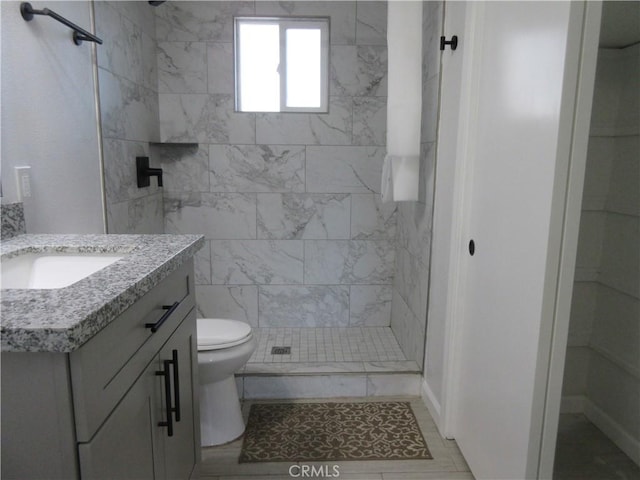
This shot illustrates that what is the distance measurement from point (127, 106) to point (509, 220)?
6.44ft

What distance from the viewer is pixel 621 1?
4.78 ft

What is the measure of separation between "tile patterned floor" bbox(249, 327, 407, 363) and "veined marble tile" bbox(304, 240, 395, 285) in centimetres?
34

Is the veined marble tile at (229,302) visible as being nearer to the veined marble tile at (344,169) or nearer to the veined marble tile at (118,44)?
the veined marble tile at (344,169)

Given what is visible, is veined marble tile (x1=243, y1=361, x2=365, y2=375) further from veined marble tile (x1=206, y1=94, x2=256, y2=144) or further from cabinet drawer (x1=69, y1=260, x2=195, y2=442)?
veined marble tile (x1=206, y1=94, x2=256, y2=144)

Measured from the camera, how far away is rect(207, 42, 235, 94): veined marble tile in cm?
285

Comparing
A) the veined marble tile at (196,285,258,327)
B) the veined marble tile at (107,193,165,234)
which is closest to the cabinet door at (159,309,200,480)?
the veined marble tile at (107,193,165,234)

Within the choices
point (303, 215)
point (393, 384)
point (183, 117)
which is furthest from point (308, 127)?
point (393, 384)

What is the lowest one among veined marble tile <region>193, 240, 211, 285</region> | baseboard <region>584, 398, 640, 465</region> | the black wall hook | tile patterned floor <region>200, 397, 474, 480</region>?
tile patterned floor <region>200, 397, 474, 480</region>

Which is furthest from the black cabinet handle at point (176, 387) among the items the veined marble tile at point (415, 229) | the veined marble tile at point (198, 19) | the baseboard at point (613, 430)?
the veined marble tile at point (198, 19)

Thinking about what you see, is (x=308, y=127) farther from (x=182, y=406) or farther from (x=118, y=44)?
(x=182, y=406)

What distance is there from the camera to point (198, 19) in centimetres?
281

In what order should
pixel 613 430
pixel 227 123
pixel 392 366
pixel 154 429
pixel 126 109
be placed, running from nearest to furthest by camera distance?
pixel 154 429 → pixel 613 430 → pixel 126 109 → pixel 392 366 → pixel 227 123

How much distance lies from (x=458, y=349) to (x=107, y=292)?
150 centimetres

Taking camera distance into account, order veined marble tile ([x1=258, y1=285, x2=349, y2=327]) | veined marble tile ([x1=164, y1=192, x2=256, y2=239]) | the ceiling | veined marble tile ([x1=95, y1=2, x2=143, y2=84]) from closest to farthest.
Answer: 1. the ceiling
2. veined marble tile ([x1=95, y1=2, x2=143, y2=84])
3. veined marble tile ([x1=164, y1=192, x2=256, y2=239])
4. veined marble tile ([x1=258, y1=285, x2=349, y2=327])
